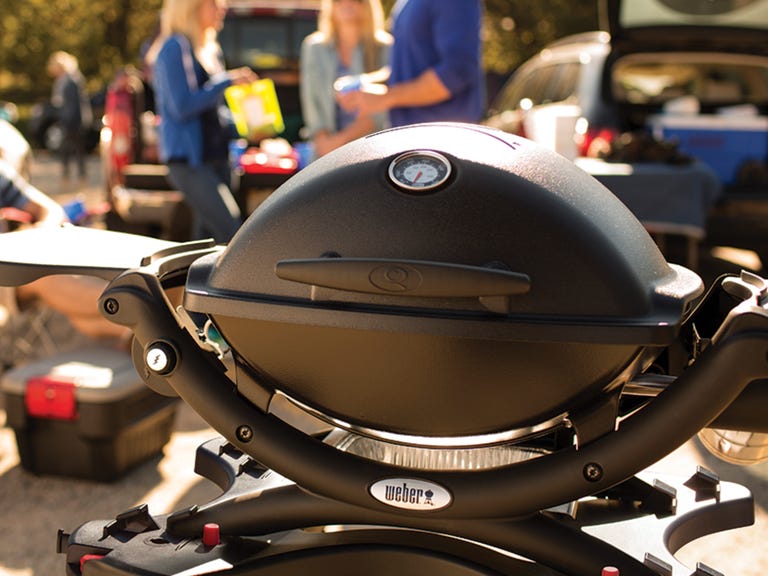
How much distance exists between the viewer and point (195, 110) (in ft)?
14.4

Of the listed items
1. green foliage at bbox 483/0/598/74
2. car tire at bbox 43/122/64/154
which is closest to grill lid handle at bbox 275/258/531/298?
car tire at bbox 43/122/64/154

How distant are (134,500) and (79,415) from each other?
1.11 feet

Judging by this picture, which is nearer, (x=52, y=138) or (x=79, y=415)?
(x=79, y=415)

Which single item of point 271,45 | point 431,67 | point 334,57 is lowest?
point 431,67

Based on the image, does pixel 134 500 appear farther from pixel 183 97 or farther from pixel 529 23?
pixel 529 23

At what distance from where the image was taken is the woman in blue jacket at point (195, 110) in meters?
4.41

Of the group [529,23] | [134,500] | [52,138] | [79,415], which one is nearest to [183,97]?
[79,415]

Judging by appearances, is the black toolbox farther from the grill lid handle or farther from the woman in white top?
the grill lid handle

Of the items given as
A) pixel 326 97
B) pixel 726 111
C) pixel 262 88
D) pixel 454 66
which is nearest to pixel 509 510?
pixel 454 66

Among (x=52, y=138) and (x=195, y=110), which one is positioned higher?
(x=52, y=138)

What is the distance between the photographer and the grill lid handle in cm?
121

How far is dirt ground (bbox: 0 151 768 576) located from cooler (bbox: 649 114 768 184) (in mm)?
2720

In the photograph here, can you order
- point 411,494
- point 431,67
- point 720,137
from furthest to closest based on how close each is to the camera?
point 720,137, point 431,67, point 411,494

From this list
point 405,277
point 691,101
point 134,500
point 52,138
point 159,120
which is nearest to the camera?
point 405,277
